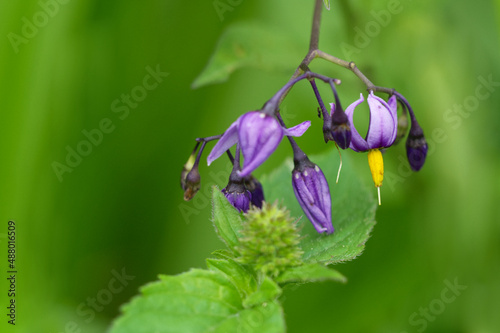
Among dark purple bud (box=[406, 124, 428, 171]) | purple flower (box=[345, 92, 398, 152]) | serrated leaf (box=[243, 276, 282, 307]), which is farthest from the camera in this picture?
dark purple bud (box=[406, 124, 428, 171])

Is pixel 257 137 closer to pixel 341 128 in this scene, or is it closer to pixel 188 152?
pixel 341 128

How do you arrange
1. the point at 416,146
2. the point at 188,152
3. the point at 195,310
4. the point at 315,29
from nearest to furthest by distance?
the point at 195,310 < the point at 416,146 < the point at 315,29 < the point at 188,152

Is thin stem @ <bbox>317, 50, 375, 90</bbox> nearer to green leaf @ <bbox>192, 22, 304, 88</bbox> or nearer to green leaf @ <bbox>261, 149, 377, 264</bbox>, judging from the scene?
green leaf @ <bbox>261, 149, 377, 264</bbox>

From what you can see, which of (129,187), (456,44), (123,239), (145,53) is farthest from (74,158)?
(456,44)

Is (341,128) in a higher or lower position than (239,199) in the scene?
higher

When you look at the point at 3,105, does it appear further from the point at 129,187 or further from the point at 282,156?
the point at 282,156

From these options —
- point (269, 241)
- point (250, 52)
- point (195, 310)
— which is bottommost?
point (195, 310)

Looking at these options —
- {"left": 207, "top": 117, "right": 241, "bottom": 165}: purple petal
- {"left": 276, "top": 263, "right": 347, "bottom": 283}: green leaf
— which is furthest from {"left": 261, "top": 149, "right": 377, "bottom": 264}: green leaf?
{"left": 207, "top": 117, "right": 241, "bottom": 165}: purple petal

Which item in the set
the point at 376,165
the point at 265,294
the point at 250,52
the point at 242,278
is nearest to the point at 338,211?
the point at 376,165
